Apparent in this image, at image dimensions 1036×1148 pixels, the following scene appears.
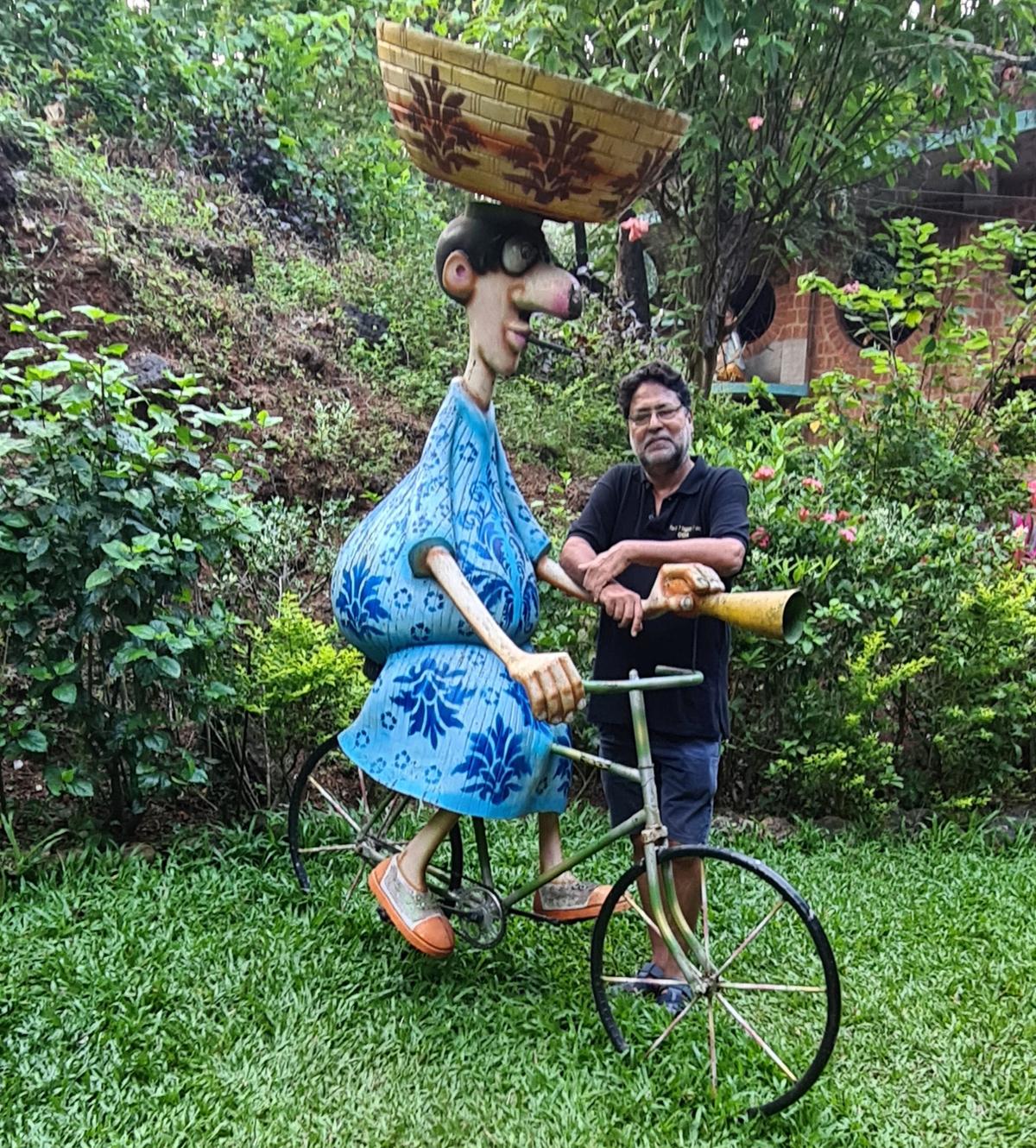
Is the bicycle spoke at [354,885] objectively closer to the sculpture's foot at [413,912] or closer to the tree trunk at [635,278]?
the sculpture's foot at [413,912]

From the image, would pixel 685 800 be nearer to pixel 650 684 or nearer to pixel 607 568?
pixel 650 684

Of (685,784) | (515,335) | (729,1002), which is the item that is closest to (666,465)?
(515,335)

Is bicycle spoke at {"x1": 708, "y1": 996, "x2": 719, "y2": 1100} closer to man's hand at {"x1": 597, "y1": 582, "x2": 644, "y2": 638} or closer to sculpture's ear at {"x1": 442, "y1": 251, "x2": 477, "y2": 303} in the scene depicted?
man's hand at {"x1": 597, "y1": 582, "x2": 644, "y2": 638}

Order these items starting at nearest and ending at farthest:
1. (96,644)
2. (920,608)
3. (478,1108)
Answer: (478,1108)
(96,644)
(920,608)

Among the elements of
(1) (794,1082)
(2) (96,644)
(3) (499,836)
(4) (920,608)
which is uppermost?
(4) (920,608)

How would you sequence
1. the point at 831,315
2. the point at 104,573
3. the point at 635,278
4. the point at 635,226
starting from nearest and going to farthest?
the point at 104,573
the point at 635,226
the point at 635,278
the point at 831,315

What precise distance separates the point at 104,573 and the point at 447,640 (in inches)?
47.6

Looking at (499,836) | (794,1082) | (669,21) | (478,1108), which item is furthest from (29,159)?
(794,1082)

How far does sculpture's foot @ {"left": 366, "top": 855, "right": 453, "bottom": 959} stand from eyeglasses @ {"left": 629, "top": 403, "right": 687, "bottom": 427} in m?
1.38

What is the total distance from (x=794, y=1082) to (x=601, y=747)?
95 centimetres

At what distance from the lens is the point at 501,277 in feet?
7.57

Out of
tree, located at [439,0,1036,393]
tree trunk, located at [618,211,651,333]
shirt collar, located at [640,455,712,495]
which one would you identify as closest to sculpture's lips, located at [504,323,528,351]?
Answer: shirt collar, located at [640,455,712,495]

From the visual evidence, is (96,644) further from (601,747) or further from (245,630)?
(601,747)

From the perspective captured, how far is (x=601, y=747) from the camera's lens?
2.60 m
